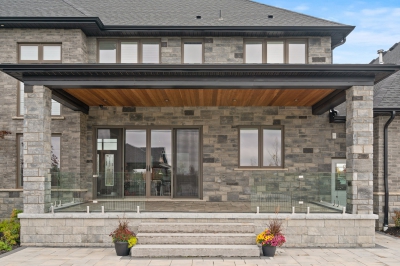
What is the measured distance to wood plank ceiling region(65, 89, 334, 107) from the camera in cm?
1023

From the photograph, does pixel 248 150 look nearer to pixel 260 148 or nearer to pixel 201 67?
pixel 260 148

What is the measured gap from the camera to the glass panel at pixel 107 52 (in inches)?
500

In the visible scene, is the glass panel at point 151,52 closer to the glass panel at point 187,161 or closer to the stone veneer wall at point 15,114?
the stone veneer wall at point 15,114

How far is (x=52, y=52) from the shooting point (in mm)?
12062

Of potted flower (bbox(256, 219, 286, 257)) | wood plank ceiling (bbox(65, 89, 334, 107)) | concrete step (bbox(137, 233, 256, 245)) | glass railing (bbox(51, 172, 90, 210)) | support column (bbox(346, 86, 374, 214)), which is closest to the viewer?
potted flower (bbox(256, 219, 286, 257))

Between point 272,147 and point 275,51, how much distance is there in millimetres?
3254

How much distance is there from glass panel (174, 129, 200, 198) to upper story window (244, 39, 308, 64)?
319 centimetres

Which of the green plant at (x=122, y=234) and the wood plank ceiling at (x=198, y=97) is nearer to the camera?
the green plant at (x=122, y=234)

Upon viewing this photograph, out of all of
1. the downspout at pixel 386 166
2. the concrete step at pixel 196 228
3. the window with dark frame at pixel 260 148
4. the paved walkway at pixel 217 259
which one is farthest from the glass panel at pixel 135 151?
the downspout at pixel 386 166

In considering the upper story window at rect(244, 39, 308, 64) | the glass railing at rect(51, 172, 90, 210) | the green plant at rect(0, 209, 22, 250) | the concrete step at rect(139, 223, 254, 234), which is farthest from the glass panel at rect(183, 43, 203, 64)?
the green plant at rect(0, 209, 22, 250)

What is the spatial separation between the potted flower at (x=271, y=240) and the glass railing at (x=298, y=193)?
3.13 feet

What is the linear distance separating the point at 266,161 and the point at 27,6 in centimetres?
959

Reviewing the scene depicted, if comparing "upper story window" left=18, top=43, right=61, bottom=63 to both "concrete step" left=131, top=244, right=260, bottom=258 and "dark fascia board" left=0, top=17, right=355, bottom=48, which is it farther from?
"concrete step" left=131, top=244, right=260, bottom=258

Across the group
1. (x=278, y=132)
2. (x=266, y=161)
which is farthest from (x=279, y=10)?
(x=266, y=161)
